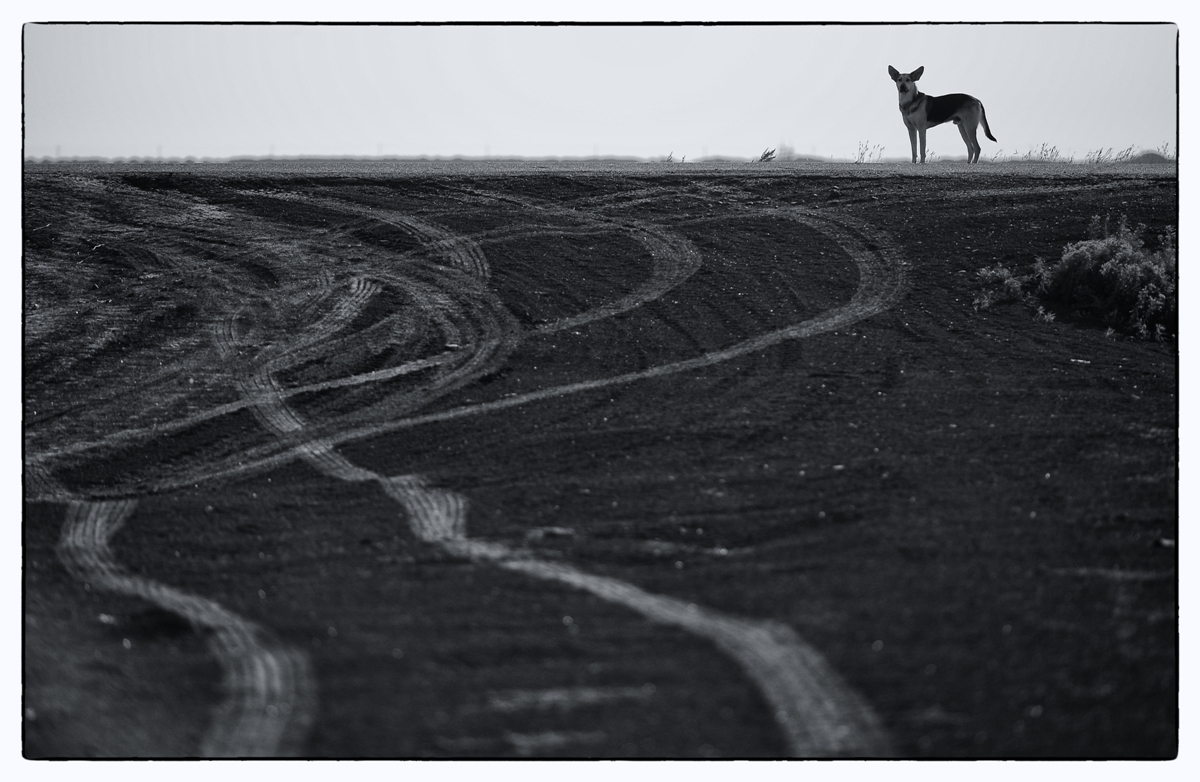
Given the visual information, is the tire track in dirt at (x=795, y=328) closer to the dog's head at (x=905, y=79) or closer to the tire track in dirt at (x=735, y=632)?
the tire track in dirt at (x=735, y=632)

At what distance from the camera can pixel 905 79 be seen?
1064cm

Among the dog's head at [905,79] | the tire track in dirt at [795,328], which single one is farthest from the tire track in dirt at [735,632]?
the dog's head at [905,79]

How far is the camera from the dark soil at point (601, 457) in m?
5.24

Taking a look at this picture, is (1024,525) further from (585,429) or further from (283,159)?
(283,159)

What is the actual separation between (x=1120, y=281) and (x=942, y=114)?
3352 millimetres

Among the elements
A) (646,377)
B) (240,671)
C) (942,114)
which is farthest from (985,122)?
(240,671)

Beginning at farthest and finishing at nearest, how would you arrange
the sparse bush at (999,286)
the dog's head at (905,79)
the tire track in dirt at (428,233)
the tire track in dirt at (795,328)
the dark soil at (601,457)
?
the tire track in dirt at (428,233)
the sparse bush at (999,286)
the dog's head at (905,79)
the tire track in dirt at (795,328)
the dark soil at (601,457)

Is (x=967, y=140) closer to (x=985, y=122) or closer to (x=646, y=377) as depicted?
(x=985, y=122)

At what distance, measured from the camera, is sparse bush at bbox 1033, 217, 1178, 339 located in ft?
34.0

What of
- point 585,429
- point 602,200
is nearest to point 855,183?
point 602,200

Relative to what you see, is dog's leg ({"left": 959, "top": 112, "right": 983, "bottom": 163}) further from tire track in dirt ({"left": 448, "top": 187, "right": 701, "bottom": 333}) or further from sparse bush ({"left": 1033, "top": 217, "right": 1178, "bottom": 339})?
tire track in dirt ({"left": 448, "top": 187, "right": 701, "bottom": 333})

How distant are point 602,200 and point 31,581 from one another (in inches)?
340

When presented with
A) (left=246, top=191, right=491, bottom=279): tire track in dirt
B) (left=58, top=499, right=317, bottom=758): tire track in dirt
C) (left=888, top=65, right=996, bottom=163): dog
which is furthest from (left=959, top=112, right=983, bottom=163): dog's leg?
(left=58, top=499, right=317, bottom=758): tire track in dirt

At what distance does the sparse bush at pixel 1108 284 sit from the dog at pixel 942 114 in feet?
6.48
